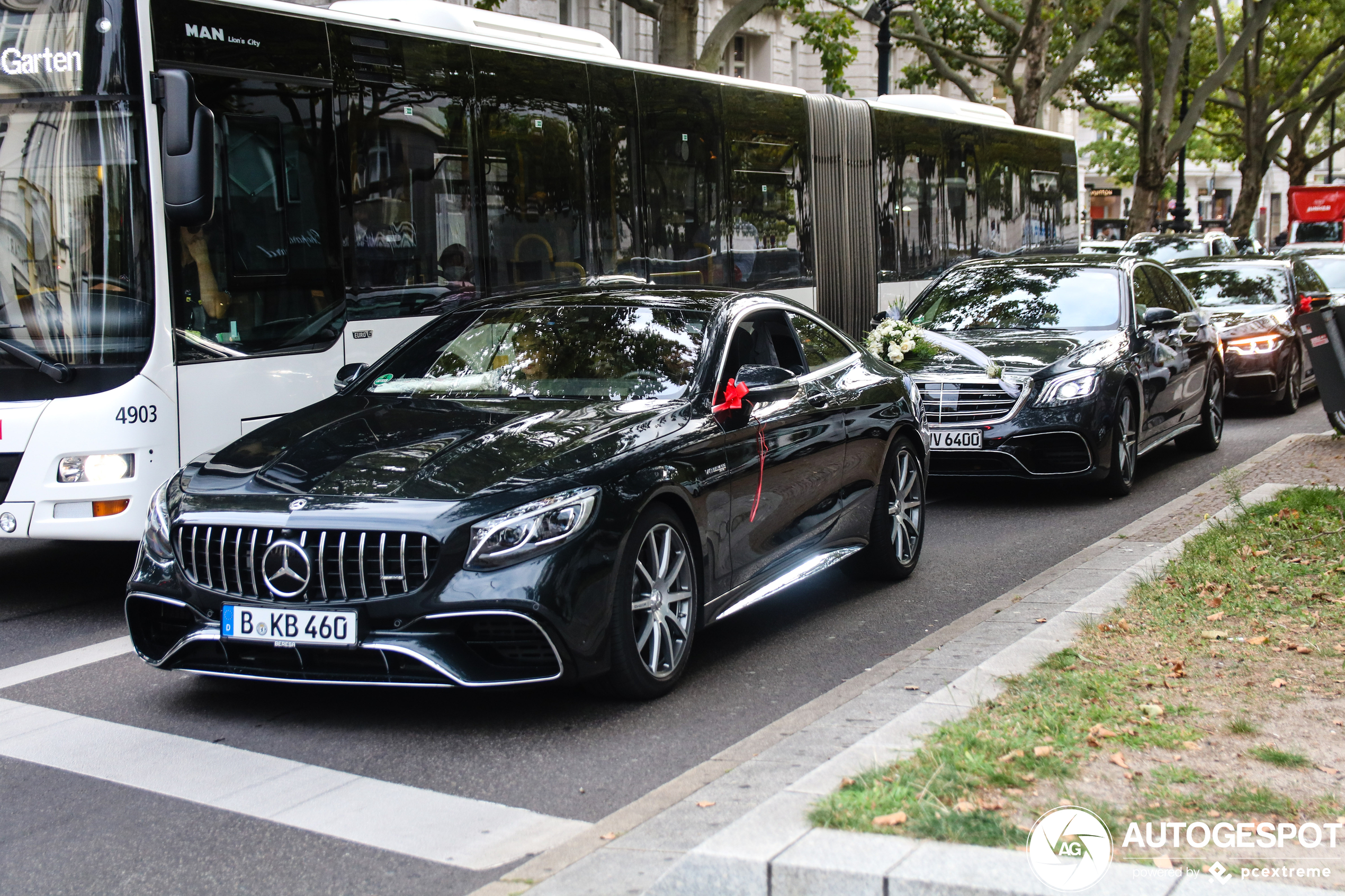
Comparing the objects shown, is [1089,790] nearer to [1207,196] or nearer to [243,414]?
[243,414]


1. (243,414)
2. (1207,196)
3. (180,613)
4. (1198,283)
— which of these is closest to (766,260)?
(1198,283)

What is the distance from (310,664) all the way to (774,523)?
2260 millimetres

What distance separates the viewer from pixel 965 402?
10469 millimetres

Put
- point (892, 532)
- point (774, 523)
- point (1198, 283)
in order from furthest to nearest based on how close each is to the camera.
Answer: point (1198, 283), point (892, 532), point (774, 523)

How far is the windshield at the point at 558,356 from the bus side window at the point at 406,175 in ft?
7.78

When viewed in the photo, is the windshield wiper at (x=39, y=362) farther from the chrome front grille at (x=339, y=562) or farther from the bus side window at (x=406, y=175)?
the chrome front grille at (x=339, y=562)

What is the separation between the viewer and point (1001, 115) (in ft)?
67.7

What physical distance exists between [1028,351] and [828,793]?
7320 millimetres

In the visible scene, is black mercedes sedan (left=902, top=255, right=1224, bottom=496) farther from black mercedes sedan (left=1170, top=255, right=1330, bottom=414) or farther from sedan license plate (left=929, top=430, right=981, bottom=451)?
black mercedes sedan (left=1170, top=255, right=1330, bottom=414)

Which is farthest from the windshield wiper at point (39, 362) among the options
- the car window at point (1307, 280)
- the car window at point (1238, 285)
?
the car window at point (1307, 280)

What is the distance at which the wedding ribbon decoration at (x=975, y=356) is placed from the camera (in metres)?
10.4

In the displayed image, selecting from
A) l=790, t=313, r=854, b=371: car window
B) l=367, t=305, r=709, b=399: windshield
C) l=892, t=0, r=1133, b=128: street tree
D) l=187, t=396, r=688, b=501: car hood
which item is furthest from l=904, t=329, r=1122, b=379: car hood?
l=892, t=0, r=1133, b=128: street tree

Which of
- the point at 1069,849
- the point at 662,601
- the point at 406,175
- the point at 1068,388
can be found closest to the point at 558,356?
the point at 662,601

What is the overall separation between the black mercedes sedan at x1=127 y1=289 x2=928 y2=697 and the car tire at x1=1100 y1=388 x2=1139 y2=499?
3.92 metres
